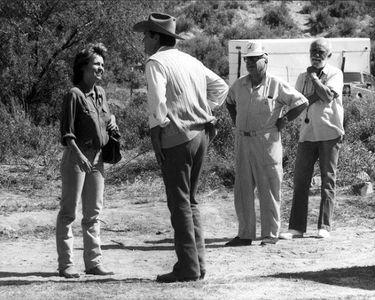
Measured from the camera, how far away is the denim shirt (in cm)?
707

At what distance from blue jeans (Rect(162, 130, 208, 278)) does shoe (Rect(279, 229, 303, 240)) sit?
2.45 m

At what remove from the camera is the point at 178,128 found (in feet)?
21.8

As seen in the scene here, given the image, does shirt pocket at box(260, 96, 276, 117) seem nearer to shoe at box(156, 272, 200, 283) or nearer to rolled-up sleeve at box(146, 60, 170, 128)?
rolled-up sleeve at box(146, 60, 170, 128)

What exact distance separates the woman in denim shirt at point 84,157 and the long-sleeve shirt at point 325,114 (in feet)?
8.37

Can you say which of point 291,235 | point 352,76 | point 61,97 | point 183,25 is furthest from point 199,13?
point 291,235

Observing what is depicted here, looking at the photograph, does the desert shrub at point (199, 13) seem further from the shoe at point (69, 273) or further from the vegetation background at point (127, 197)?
the shoe at point (69, 273)

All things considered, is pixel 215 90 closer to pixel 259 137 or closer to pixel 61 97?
pixel 259 137

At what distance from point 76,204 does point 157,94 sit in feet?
4.02

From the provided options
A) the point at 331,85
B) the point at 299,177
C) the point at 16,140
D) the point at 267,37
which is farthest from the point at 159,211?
the point at 267,37

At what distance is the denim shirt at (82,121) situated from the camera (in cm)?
707

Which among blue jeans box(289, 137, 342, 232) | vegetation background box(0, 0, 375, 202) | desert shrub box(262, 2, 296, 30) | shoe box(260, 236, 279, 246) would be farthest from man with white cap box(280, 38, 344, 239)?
desert shrub box(262, 2, 296, 30)

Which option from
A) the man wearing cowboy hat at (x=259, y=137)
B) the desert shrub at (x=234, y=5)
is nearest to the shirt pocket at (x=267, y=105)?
the man wearing cowboy hat at (x=259, y=137)

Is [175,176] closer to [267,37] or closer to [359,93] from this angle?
[359,93]

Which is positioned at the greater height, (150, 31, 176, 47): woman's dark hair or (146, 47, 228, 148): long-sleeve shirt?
(150, 31, 176, 47): woman's dark hair
